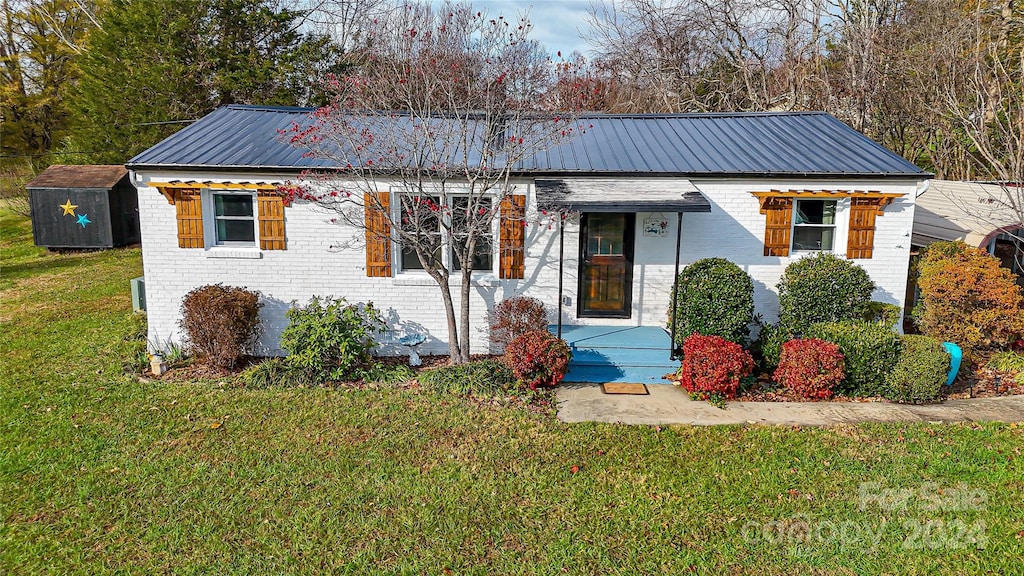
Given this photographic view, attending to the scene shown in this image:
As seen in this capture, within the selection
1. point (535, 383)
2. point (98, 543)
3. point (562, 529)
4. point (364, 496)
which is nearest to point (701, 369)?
point (535, 383)

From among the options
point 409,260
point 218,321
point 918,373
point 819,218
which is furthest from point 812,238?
point 218,321

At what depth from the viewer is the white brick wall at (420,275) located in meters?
8.95

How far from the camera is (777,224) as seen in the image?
9.00 metres

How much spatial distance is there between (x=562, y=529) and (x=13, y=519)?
178 inches

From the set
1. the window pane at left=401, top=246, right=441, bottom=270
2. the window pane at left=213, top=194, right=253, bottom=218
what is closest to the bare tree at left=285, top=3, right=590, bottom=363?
the window pane at left=401, top=246, right=441, bottom=270

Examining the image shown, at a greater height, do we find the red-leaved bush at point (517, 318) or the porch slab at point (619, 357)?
the red-leaved bush at point (517, 318)

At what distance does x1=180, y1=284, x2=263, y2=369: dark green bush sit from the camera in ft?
26.9

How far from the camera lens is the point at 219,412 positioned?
7.04 metres

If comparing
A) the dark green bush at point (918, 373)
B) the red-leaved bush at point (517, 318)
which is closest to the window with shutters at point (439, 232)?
the red-leaved bush at point (517, 318)

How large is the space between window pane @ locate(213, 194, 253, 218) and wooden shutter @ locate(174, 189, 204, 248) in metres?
0.32

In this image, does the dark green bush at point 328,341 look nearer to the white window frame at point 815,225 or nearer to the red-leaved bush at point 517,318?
the red-leaved bush at point 517,318

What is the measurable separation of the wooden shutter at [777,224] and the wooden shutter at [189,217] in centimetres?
842

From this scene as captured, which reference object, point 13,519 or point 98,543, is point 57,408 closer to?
point 13,519

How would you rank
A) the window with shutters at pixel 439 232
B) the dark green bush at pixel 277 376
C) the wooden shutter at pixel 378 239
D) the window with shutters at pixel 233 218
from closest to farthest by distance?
the dark green bush at pixel 277 376, the window with shutters at pixel 439 232, the wooden shutter at pixel 378 239, the window with shutters at pixel 233 218
